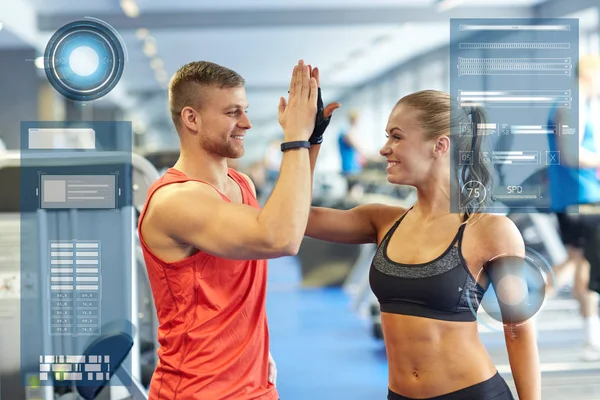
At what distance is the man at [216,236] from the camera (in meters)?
1.62

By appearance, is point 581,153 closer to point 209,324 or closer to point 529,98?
point 529,98

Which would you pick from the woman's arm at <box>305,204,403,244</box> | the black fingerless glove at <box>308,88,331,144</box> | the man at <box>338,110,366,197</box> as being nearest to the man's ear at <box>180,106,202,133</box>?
the black fingerless glove at <box>308,88,331,144</box>

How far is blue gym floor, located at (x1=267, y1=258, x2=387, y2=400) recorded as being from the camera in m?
4.30

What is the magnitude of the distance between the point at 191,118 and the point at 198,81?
0.31 feet

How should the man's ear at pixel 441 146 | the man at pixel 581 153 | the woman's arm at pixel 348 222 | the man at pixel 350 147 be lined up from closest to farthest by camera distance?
the man's ear at pixel 441 146
the woman's arm at pixel 348 222
the man at pixel 581 153
the man at pixel 350 147

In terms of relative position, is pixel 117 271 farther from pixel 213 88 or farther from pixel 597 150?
pixel 597 150

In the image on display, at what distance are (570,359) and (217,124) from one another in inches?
151

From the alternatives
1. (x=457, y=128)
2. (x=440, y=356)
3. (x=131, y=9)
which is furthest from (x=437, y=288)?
(x=131, y=9)

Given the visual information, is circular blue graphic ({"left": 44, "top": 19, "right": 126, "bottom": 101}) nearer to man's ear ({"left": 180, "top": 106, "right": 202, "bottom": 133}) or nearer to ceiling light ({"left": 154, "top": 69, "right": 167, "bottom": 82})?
man's ear ({"left": 180, "top": 106, "right": 202, "bottom": 133})

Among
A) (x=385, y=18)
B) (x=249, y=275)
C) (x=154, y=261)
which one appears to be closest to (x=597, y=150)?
(x=385, y=18)
